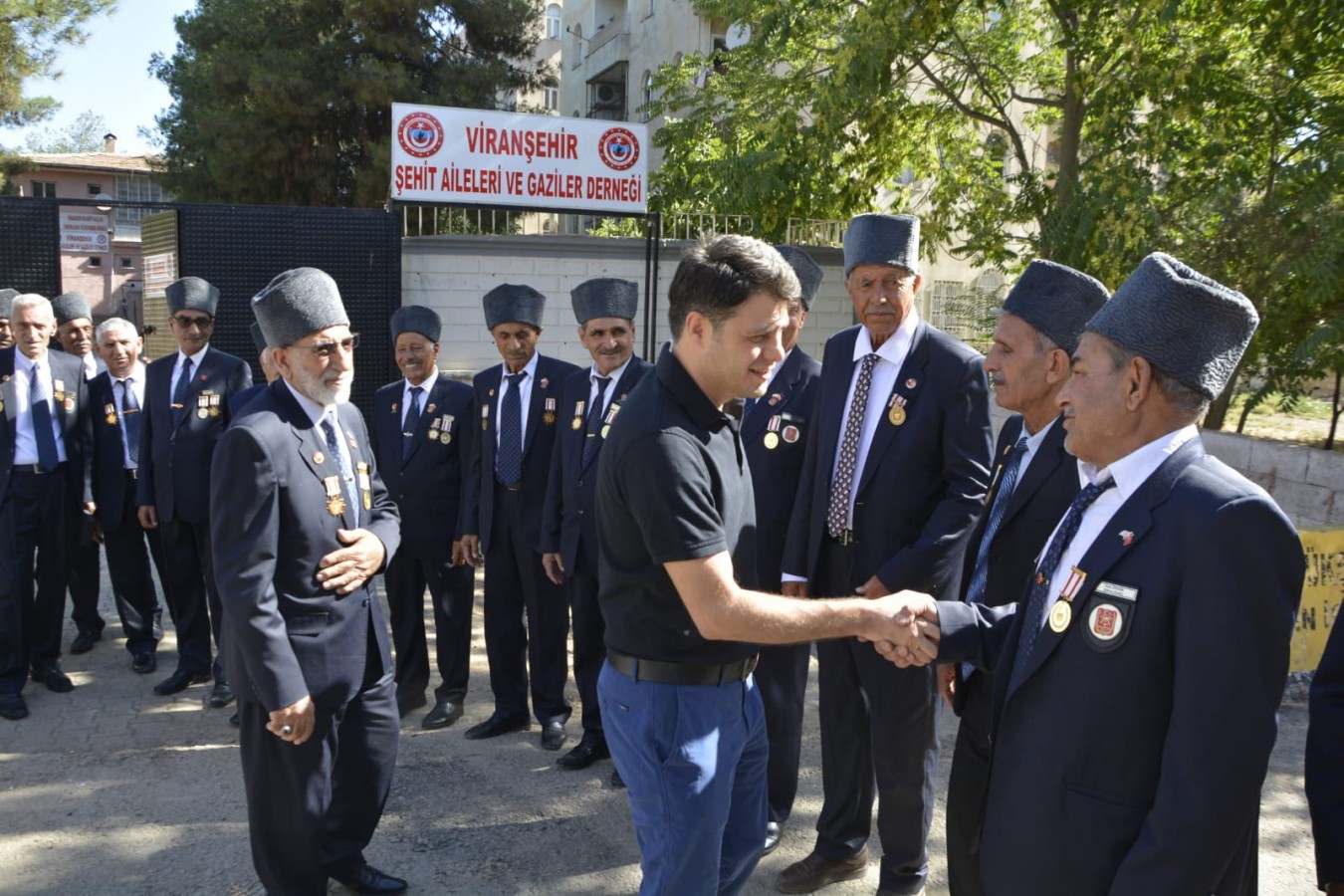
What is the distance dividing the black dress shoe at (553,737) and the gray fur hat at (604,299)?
196 cm

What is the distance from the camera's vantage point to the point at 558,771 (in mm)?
4785

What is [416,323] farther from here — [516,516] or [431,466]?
[516,516]

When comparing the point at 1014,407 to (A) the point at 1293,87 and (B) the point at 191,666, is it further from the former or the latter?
(A) the point at 1293,87

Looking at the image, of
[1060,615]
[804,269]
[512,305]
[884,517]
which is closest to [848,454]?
[884,517]

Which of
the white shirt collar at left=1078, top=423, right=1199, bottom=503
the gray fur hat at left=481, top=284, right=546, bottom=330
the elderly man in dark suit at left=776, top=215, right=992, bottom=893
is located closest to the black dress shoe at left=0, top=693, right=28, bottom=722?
the gray fur hat at left=481, top=284, right=546, bottom=330

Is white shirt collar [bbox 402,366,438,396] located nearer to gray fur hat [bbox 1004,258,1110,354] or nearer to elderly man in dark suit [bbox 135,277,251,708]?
elderly man in dark suit [bbox 135,277,251,708]

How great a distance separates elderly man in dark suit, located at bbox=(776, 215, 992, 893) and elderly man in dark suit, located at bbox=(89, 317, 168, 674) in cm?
425

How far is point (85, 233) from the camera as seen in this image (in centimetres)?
987

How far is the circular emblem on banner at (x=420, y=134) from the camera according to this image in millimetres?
10141

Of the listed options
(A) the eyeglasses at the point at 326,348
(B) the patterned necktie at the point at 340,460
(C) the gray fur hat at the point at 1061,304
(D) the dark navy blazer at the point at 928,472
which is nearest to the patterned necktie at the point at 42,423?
(B) the patterned necktie at the point at 340,460

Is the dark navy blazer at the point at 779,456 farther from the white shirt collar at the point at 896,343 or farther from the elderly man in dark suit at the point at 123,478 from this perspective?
the elderly man in dark suit at the point at 123,478

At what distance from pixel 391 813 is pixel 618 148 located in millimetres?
7935

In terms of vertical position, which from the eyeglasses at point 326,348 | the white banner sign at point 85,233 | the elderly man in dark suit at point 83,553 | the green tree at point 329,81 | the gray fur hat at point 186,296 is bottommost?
the elderly man in dark suit at point 83,553

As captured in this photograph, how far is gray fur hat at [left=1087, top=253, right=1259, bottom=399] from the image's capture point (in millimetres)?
1979
